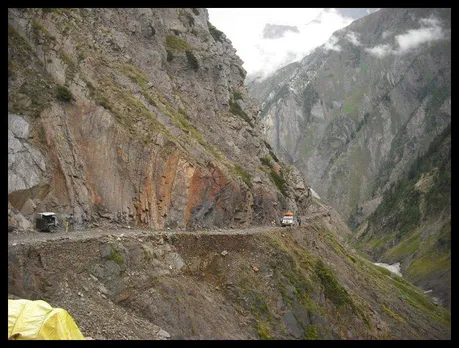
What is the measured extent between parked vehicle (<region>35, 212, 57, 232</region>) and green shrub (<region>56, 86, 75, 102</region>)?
39.4ft

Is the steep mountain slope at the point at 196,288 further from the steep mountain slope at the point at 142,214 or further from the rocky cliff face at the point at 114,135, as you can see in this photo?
the rocky cliff face at the point at 114,135

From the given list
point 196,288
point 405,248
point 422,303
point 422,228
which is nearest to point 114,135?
point 196,288

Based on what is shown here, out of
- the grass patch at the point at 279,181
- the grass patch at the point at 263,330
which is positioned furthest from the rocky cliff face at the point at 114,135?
the grass patch at the point at 263,330

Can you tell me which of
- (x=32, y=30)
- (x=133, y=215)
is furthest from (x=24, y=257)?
(x=32, y=30)

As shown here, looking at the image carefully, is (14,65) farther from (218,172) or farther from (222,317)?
(222,317)

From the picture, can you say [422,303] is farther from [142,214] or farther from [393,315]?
[142,214]

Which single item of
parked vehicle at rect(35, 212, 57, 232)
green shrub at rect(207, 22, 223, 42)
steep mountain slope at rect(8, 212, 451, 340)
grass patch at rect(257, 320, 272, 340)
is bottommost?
grass patch at rect(257, 320, 272, 340)

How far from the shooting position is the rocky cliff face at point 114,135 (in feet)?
121

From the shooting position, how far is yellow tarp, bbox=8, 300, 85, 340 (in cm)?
2136

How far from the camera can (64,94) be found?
40.4 metres

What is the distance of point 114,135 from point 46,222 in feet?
38.1

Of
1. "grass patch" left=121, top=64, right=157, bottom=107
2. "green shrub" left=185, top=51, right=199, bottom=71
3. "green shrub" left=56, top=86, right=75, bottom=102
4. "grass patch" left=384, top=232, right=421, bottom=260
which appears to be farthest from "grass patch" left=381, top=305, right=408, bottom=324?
"grass patch" left=384, top=232, right=421, bottom=260

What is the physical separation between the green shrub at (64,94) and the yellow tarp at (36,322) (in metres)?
22.7

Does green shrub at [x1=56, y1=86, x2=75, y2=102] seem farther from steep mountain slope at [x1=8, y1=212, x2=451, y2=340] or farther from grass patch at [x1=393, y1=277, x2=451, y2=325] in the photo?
grass patch at [x1=393, y1=277, x2=451, y2=325]
